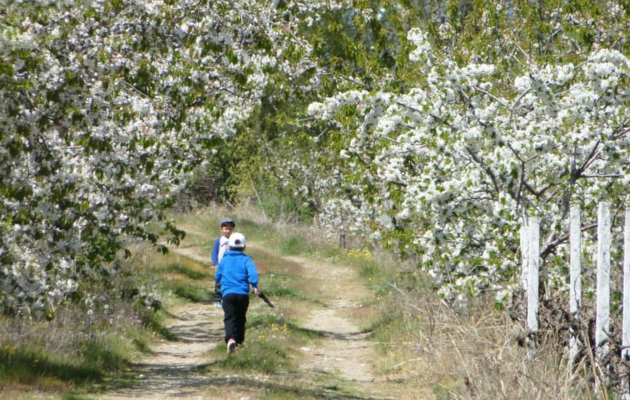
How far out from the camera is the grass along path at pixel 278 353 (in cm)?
971

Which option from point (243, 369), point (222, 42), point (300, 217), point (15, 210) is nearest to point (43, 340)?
point (15, 210)

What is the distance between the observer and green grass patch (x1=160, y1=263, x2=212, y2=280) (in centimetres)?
2273

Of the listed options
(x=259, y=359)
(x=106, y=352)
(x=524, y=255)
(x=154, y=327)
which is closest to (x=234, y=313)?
(x=259, y=359)

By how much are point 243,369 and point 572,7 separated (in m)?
7.45

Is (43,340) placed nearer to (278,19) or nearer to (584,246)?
(278,19)

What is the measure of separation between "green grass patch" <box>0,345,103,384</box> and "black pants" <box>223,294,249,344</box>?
6.46 feet

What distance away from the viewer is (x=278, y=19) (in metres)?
11.0

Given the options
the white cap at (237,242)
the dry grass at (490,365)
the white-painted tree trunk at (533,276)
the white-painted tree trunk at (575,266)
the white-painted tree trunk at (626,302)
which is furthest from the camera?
the white cap at (237,242)

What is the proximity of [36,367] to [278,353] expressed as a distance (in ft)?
12.1

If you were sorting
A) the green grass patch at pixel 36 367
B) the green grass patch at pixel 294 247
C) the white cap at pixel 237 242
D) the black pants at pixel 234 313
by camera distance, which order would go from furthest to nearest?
1. the green grass patch at pixel 294 247
2. the white cap at pixel 237 242
3. the black pants at pixel 234 313
4. the green grass patch at pixel 36 367

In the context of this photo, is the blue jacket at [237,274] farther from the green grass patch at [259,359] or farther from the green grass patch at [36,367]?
the green grass patch at [36,367]

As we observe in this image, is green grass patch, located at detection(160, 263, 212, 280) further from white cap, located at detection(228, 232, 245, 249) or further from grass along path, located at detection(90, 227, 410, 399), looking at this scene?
white cap, located at detection(228, 232, 245, 249)

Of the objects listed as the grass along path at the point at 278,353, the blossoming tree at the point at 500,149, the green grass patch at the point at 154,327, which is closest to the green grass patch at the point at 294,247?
the grass along path at the point at 278,353

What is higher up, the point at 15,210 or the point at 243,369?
the point at 15,210
